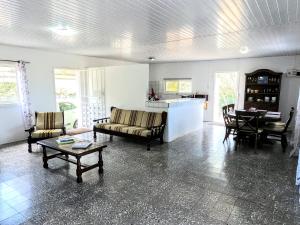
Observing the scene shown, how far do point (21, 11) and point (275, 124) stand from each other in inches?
216

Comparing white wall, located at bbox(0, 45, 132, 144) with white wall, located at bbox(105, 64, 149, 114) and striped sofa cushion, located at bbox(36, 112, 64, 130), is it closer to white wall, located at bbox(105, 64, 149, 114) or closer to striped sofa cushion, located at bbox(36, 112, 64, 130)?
striped sofa cushion, located at bbox(36, 112, 64, 130)

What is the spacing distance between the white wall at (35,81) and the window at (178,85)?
394cm

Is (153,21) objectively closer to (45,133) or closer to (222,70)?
(45,133)

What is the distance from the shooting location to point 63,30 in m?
3.43

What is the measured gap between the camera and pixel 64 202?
8.27 ft

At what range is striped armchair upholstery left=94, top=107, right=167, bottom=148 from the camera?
185 inches

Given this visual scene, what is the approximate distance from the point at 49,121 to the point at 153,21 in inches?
141

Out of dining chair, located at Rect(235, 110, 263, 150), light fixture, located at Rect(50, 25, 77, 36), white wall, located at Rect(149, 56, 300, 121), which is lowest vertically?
dining chair, located at Rect(235, 110, 263, 150)

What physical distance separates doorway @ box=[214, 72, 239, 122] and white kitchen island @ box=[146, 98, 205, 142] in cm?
138

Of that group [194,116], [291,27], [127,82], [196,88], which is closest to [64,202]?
[127,82]

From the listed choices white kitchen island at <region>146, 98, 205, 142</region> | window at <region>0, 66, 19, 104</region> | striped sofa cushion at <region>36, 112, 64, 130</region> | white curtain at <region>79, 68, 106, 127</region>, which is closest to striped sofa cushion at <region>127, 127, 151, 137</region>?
white kitchen island at <region>146, 98, 205, 142</region>

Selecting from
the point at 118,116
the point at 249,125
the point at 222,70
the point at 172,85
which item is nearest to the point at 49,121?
the point at 118,116

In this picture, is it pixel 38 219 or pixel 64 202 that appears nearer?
pixel 38 219

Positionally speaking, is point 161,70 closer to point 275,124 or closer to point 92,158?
point 275,124
